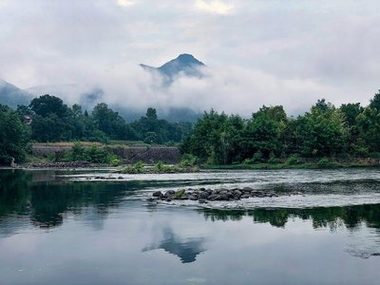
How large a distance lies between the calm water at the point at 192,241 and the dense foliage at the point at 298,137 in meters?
54.8

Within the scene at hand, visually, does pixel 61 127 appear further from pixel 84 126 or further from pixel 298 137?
pixel 298 137

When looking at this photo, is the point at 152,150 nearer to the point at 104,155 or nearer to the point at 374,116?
the point at 104,155

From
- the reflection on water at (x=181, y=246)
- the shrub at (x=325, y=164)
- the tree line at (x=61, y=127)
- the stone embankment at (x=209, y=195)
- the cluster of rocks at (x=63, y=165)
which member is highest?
the tree line at (x=61, y=127)

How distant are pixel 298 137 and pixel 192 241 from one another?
7506 centimetres

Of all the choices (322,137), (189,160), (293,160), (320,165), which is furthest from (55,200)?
(189,160)

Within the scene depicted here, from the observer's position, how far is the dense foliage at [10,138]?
350 feet

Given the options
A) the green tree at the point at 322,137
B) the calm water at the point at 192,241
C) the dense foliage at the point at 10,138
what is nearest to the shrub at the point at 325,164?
the green tree at the point at 322,137

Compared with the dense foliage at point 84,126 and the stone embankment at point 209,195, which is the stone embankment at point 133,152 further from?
the stone embankment at point 209,195

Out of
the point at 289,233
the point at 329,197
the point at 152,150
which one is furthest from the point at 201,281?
the point at 152,150

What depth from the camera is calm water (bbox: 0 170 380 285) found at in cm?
1709

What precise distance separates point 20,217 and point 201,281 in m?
16.5

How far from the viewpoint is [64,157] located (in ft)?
383

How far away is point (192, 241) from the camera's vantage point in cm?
2241

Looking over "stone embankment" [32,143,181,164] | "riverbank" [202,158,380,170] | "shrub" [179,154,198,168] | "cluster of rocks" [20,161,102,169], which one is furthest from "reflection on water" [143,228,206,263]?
"stone embankment" [32,143,181,164]
